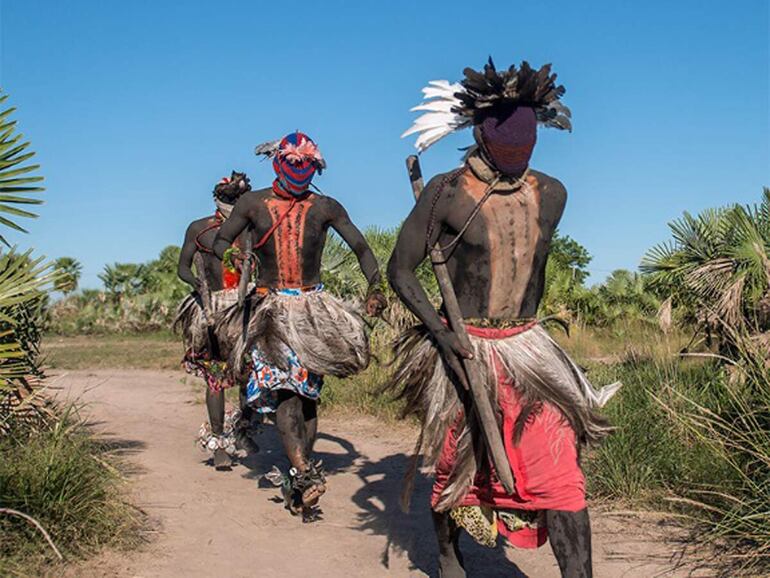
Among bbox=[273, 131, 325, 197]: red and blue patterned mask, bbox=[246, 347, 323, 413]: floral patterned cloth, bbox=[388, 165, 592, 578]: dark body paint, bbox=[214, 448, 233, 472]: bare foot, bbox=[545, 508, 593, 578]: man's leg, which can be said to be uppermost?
bbox=[273, 131, 325, 197]: red and blue patterned mask

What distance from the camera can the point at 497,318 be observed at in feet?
12.3

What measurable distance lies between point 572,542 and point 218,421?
405cm

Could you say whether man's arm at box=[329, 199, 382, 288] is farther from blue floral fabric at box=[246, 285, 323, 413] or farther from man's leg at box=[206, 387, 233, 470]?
man's leg at box=[206, 387, 233, 470]

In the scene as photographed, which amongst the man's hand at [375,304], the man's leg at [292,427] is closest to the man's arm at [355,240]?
the man's leg at [292,427]

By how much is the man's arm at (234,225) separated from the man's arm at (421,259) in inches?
85.3

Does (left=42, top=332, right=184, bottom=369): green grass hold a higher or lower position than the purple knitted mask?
lower

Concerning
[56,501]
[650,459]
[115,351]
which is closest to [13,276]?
[56,501]

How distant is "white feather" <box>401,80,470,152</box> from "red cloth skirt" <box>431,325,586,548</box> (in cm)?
87

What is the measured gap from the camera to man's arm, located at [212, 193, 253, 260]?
579cm

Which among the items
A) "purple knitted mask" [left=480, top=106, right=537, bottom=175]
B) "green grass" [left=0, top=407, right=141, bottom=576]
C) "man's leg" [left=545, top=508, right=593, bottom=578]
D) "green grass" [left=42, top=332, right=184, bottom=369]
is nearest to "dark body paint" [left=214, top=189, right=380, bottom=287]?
"green grass" [left=0, top=407, right=141, bottom=576]

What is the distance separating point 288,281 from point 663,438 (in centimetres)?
257

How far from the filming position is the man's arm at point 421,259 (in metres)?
3.71

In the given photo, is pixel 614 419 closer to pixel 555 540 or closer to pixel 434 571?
pixel 434 571

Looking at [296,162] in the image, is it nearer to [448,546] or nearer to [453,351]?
[453,351]
